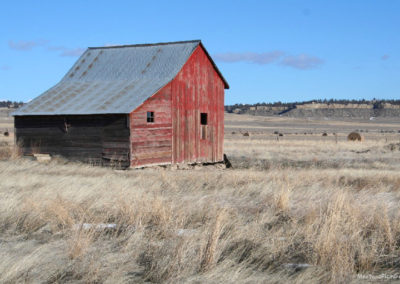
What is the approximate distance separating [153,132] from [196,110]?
10.4ft

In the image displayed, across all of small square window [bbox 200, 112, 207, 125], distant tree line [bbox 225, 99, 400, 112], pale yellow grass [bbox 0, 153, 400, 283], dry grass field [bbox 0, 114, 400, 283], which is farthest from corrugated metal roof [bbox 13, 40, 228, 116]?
distant tree line [bbox 225, 99, 400, 112]

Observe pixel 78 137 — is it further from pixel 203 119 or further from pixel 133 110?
pixel 203 119

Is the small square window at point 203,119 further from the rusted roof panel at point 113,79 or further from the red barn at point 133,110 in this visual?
the rusted roof panel at point 113,79

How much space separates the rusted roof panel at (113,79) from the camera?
798 inches

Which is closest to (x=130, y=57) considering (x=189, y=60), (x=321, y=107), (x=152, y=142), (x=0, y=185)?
(x=189, y=60)

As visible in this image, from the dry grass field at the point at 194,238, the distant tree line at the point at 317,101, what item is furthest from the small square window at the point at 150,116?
the distant tree line at the point at 317,101

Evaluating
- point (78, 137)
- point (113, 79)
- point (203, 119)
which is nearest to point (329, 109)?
point (203, 119)

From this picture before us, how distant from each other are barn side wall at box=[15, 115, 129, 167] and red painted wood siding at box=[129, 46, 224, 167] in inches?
25.6

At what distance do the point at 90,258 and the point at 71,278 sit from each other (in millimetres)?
570

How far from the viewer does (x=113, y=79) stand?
2311 centimetres

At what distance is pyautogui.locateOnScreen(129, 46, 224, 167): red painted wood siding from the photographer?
64.3 feet

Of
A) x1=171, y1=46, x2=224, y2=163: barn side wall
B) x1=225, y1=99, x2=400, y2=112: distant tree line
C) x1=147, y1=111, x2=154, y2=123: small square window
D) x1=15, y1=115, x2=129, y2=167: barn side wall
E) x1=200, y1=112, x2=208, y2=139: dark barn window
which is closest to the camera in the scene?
x1=15, y1=115, x2=129, y2=167: barn side wall

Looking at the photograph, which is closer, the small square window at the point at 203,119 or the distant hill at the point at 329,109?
Result: the small square window at the point at 203,119

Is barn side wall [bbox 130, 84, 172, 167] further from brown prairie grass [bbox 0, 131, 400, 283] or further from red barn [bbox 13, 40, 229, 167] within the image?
brown prairie grass [bbox 0, 131, 400, 283]
